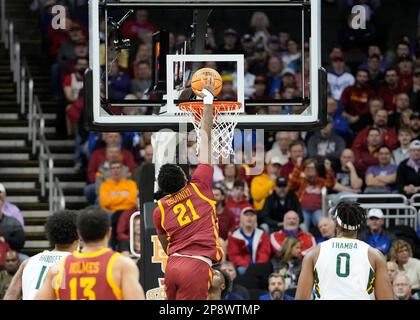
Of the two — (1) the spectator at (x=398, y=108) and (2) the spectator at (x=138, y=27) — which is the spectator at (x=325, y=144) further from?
(2) the spectator at (x=138, y=27)

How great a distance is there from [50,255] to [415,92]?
10.00m

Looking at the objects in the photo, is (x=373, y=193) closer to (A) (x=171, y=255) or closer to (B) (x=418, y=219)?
(B) (x=418, y=219)

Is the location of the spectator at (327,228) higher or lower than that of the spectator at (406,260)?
higher

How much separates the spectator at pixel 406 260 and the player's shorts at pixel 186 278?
459 centimetres

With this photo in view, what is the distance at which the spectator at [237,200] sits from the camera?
1736 cm

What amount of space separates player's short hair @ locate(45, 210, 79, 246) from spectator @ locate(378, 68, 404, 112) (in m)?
9.75

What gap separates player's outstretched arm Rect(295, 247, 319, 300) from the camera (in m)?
11.2

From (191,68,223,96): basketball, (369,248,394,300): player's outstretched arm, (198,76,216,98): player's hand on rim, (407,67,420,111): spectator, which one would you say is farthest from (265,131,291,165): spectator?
(369,248,394,300): player's outstretched arm

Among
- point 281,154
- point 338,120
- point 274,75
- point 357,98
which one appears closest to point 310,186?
point 281,154

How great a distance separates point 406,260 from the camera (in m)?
16.0

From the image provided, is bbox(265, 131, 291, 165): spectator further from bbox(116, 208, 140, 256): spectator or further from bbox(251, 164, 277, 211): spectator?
bbox(116, 208, 140, 256): spectator

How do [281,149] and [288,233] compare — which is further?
[281,149]

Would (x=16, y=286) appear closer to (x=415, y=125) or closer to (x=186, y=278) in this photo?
(x=186, y=278)

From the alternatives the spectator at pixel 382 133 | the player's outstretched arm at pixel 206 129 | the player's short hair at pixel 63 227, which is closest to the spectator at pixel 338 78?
the spectator at pixel 382 133
